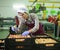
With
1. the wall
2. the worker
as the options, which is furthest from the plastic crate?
the wall

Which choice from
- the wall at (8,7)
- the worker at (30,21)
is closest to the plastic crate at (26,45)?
the worker at (30,21)

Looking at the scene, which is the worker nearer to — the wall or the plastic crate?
the plastic crate

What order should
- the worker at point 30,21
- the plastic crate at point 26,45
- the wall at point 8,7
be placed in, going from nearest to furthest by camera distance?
the plastic crate at point 26,45
the worker at point 30,21
the wall at point 8,7

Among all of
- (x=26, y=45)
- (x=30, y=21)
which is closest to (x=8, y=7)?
(x=30, y=21)

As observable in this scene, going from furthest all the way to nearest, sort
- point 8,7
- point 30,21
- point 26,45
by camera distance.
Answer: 1. point 8,7
2. point 30,21
3. point 26,45

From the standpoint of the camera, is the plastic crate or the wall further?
the wall

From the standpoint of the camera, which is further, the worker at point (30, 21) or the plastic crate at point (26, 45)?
the worker at point (30, 21)

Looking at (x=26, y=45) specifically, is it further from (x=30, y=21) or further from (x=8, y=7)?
(x=8, y=7)

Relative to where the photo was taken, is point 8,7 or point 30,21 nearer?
point 30,21

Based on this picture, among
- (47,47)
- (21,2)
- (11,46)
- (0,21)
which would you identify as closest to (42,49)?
(47,47)

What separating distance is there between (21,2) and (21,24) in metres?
9.67

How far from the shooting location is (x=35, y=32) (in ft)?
10.2

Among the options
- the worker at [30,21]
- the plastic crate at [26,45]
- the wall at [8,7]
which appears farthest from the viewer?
the wall at [8,7]

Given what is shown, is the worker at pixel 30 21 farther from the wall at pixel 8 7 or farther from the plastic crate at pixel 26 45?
the wall at pixel 8 7
